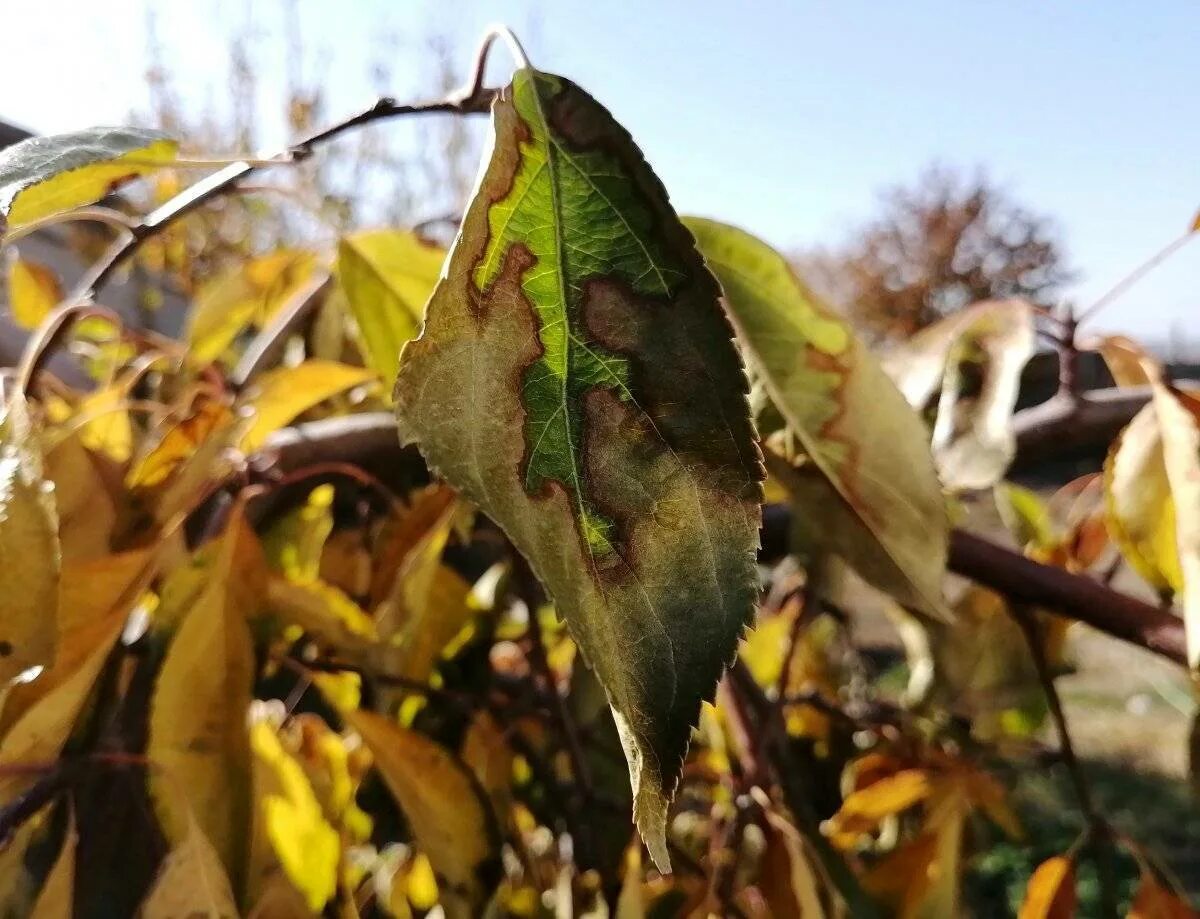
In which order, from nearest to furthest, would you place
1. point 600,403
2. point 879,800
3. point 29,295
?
point 600,403, point 879,800, point 29,295

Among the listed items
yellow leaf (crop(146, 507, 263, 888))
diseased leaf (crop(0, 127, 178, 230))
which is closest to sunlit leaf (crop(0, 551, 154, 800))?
yellow leaf (crop(146, 507, 263, 888))

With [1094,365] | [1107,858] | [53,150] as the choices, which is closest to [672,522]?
[53,150]

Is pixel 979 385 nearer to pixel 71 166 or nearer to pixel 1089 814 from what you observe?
pixel 1089 814

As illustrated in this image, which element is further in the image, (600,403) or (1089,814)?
(1089,814)

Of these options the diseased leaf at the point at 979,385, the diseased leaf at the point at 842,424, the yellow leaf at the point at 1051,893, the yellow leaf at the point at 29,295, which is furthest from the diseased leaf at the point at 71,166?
the yellow leaf at the point at 29,295

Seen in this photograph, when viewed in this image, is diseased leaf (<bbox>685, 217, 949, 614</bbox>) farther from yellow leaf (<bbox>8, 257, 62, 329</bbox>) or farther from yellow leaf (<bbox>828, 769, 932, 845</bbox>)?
yellow leaf (<bbox>8, 257, 62, 329</bbox>)

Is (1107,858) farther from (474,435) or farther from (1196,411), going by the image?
→ (474,435)

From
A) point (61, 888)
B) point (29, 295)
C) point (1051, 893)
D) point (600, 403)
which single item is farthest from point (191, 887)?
Result: point (29, 295)
